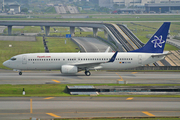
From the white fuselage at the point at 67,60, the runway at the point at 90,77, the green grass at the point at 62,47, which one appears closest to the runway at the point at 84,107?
the runway at the point at 90,77

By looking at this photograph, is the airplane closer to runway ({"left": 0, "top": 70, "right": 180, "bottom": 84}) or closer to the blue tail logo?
the blue tail logo

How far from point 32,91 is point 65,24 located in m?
112

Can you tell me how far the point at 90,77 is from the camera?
51.4 meters

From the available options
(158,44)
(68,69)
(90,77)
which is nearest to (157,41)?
(158,44)

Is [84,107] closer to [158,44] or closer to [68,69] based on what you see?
[68,69]

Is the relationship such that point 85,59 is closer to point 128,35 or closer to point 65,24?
point 128,35

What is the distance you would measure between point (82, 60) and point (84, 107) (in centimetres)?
2058

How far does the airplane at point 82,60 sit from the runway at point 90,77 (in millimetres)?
1583

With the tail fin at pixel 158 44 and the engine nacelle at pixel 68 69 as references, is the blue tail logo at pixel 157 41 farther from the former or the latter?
the engine nacelle at pixel 68 69

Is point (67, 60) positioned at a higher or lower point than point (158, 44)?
lower

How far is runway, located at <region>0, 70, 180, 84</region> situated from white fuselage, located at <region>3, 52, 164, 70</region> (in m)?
1.86

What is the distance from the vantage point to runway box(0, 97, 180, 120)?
99.7 ft

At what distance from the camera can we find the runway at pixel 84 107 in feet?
99.7

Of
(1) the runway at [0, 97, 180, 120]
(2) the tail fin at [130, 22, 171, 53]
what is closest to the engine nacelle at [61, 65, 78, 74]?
(2) the tail fin at [130, 22, 171, 53]
